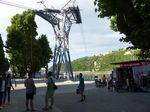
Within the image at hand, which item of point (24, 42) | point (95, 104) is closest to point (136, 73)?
point (95, 104)

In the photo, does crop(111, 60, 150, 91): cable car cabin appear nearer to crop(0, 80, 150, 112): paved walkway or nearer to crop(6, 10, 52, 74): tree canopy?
crop(0, 80, 150, 112): paved walkway

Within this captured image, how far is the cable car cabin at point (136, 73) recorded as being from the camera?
556 inches

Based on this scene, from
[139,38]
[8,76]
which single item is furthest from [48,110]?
[139,38]

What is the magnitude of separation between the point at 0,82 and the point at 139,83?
10.6 m

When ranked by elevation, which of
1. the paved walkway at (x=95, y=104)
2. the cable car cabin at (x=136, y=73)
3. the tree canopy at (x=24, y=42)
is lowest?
the paved walkway at (x=95, y=104)

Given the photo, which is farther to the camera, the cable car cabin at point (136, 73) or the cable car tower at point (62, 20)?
the cable car tower at point (62, 20)

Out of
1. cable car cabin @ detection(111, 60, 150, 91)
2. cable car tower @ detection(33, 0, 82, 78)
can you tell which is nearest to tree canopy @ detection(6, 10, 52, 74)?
cable car tower @ detection(33, 0, 82, 78)

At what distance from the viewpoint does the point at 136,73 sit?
49.9ft

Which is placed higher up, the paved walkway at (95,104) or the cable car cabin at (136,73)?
the cable car cabin at (136,73)

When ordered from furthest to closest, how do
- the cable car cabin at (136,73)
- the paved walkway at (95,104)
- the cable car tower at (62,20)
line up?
the cable car tower at (62,20)
the cable car cabin at (136,73)
the paved walkway at (95,104)

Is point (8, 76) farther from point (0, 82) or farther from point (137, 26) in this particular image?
point (137, 26)

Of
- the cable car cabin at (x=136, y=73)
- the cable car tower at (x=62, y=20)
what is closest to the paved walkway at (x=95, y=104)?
the cable car cabin at (x=136, y=73)

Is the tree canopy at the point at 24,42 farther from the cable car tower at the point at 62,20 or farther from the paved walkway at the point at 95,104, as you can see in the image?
the paved walkway at the point at 95,104

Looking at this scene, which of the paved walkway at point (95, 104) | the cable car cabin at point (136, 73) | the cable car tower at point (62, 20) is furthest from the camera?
the cable car tower at point (62, 20)
